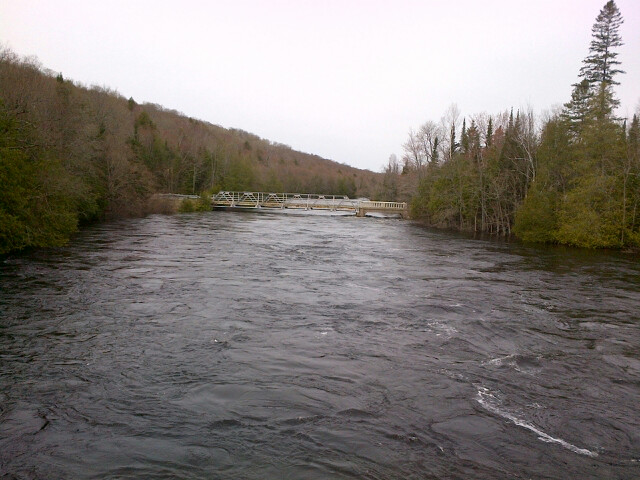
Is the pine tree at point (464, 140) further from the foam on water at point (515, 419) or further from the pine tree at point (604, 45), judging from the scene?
the foam on water at point (515, 419)

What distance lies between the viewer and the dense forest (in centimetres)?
3291

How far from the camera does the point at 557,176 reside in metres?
39.0

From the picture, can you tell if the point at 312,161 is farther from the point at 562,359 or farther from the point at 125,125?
the point at 562,359

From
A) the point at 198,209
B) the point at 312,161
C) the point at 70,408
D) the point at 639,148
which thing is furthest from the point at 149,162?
the point at 312,161

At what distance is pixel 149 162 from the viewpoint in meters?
71.0

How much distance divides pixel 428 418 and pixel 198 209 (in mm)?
63385

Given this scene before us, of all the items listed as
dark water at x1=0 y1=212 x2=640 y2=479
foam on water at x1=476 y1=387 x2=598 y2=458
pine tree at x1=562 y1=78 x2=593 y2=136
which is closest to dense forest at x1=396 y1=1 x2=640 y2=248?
pine tree at x1=562 y1=78 x2=593 y2=136

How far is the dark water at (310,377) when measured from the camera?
20.8 feet

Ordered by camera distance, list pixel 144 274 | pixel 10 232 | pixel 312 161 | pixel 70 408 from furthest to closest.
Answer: pixel 312 161
pixel 10 232
pixel 144 274
pixel 70 408

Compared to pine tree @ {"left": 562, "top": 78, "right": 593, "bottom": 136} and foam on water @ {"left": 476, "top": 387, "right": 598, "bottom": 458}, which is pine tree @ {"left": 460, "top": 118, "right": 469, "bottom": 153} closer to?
pine tree @ {"left": 562, "top": 78, "right": 593, "bottom": 136}

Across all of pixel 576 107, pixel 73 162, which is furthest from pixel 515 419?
pixel 576 107

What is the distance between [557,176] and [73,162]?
127 feet

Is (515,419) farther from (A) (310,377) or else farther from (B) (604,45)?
(B) (604,45)

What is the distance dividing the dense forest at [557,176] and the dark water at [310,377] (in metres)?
16.5
